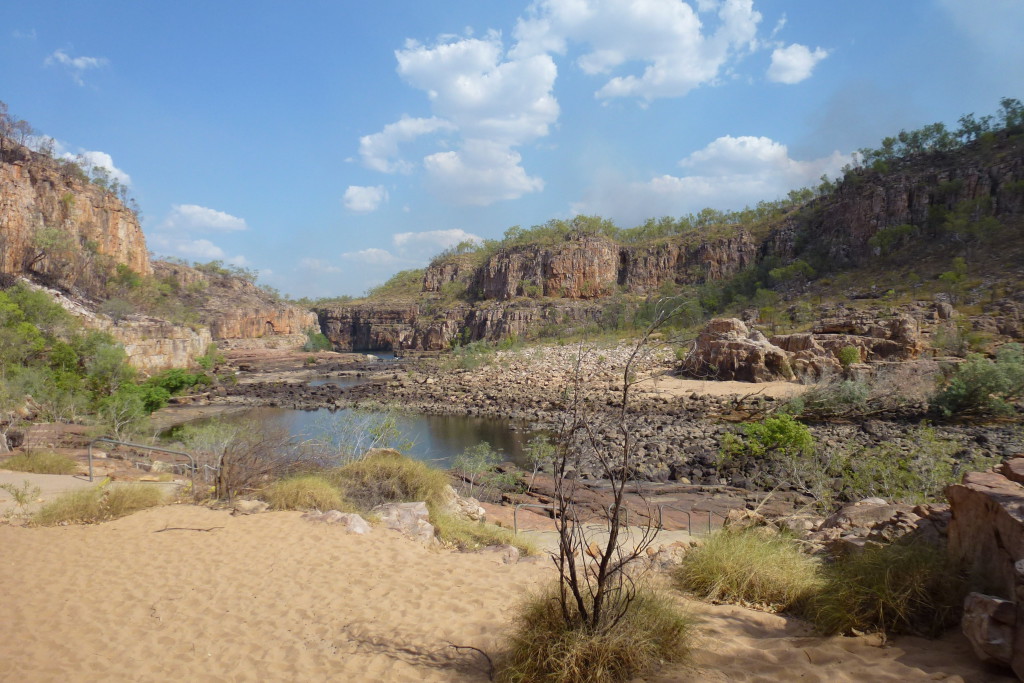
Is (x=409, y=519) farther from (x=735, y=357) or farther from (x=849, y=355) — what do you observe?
(x=849, y=355)

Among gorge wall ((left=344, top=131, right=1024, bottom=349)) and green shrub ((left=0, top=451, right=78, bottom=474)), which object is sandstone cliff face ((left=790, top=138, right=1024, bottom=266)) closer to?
gorge wall ((left=344, top=131, right=1024, bottom=349))

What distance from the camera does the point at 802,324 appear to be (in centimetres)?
3603

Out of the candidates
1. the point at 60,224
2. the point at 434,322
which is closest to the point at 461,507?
the point at 60,224

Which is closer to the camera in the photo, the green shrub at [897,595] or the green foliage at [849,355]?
the green shrub at [897,595]

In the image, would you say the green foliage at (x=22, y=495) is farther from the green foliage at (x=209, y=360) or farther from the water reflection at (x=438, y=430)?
the green foliage at (x=209, y=360)

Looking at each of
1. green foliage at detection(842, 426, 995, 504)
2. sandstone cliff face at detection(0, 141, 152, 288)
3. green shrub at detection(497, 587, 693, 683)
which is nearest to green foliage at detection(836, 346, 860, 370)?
green foliage at detection(842, 426, 995, 504)

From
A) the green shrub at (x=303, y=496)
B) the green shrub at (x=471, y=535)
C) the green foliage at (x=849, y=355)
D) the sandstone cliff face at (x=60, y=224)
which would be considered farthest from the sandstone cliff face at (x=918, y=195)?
the sandstone cliff face at (x=60, y=224)

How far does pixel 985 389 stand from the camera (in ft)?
60.6

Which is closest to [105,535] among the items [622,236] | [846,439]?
[846,439]

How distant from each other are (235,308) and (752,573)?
80.2m

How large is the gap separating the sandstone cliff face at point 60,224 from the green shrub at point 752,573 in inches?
1882

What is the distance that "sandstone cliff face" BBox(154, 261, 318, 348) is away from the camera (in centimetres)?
7038

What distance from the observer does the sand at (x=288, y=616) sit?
12.3 ft

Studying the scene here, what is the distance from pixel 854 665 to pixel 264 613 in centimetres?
500
